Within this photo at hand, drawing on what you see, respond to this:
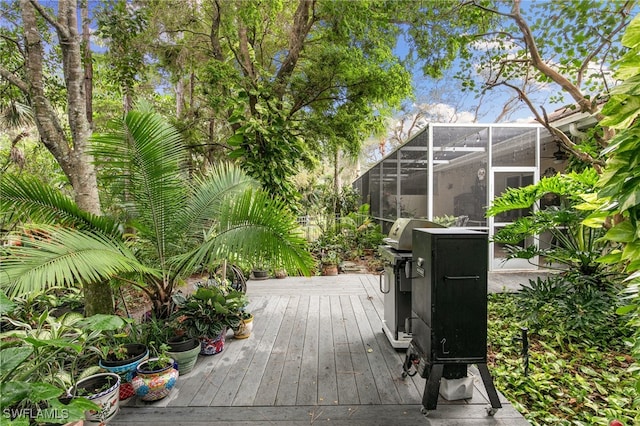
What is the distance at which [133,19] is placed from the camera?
349 centimetres

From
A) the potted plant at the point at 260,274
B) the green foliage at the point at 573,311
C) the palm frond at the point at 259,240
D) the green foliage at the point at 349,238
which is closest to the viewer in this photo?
the palm frond at the point at 259,240

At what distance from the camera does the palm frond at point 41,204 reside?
6.35 ft

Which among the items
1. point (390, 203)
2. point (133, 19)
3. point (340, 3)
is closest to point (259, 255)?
point (133, 19)

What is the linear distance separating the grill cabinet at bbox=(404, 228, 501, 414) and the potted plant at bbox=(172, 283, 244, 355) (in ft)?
5.87

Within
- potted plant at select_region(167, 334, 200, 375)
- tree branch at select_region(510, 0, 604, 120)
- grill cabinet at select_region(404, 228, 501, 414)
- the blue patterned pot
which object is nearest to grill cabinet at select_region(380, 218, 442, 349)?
grill cabinet at select_region(404, 228, 501, 414)

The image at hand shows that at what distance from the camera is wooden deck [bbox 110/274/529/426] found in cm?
190

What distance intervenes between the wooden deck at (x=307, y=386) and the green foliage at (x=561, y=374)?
320mm

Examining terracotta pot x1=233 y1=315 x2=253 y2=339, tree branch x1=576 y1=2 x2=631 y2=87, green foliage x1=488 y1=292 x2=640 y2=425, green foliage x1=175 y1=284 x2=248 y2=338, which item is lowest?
green foliage x1=488 y1=292 x2=640 y2=425

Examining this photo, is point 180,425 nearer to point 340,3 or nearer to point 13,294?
point 13,294

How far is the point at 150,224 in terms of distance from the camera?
2480 millimetres

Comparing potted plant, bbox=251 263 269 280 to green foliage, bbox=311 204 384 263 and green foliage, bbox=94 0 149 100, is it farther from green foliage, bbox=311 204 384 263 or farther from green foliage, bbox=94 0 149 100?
green foliage, bbox=94 0 149 100

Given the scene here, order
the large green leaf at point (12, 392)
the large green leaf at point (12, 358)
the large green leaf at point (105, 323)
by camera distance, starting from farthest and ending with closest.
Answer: the large green leaf at point (105, 323), the large green leaf at point (12, 358), the large green leaf at point (12, 392)

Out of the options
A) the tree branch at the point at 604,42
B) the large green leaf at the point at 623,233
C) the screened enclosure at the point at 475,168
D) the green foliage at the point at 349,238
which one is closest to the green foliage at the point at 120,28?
the green foliage at the point at 349,238

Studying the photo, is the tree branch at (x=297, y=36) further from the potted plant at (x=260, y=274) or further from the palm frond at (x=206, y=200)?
the potted plant at (x=260, y=274)
